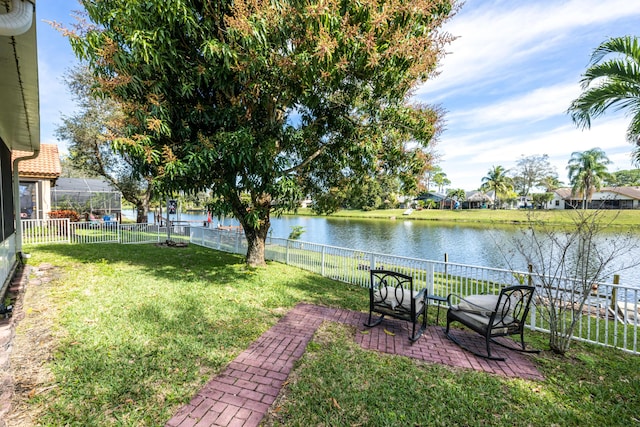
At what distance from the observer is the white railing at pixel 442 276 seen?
5.01 metres

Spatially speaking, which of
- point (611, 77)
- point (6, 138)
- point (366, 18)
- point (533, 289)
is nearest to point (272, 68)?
point (366, 18)

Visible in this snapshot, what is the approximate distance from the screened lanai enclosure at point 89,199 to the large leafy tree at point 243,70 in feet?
56.6

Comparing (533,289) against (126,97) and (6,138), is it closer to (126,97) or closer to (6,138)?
(126,97)

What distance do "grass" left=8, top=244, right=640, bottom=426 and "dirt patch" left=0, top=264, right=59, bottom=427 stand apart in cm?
3

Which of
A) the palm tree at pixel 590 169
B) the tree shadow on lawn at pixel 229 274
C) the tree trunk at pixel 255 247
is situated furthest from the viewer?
the palm tree at pixel 590 169

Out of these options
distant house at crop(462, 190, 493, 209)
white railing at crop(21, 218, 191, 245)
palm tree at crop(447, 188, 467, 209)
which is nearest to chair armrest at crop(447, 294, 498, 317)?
white railing at crop(21, 218, 191, 245)

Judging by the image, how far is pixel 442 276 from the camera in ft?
21.0

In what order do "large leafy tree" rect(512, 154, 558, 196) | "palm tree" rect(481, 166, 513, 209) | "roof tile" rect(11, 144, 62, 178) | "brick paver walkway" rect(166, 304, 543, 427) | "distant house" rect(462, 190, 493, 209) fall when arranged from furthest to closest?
"distant house" rect(462, 190, 493, 209), "large leafy tree" rect(512, 154, 558, 196), "palm tree" rect(481, 166, 513, 209), "roof tile" rect(11, 144, 62, 178), "brick paver walkway" rect(166, 304, 543, 427)

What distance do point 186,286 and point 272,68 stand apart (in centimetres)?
506

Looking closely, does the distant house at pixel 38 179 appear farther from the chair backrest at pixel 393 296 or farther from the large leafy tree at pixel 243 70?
the chair backrest at pixel 393 296

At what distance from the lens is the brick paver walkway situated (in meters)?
2.35

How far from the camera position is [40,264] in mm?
6816

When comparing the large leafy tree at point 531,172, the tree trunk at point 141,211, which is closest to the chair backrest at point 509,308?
the tree trunk at point 141,211

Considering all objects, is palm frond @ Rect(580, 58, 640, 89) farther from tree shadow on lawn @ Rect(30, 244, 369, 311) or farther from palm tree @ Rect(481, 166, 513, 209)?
palm tree @ Rect(481, 166, 513, 209)
